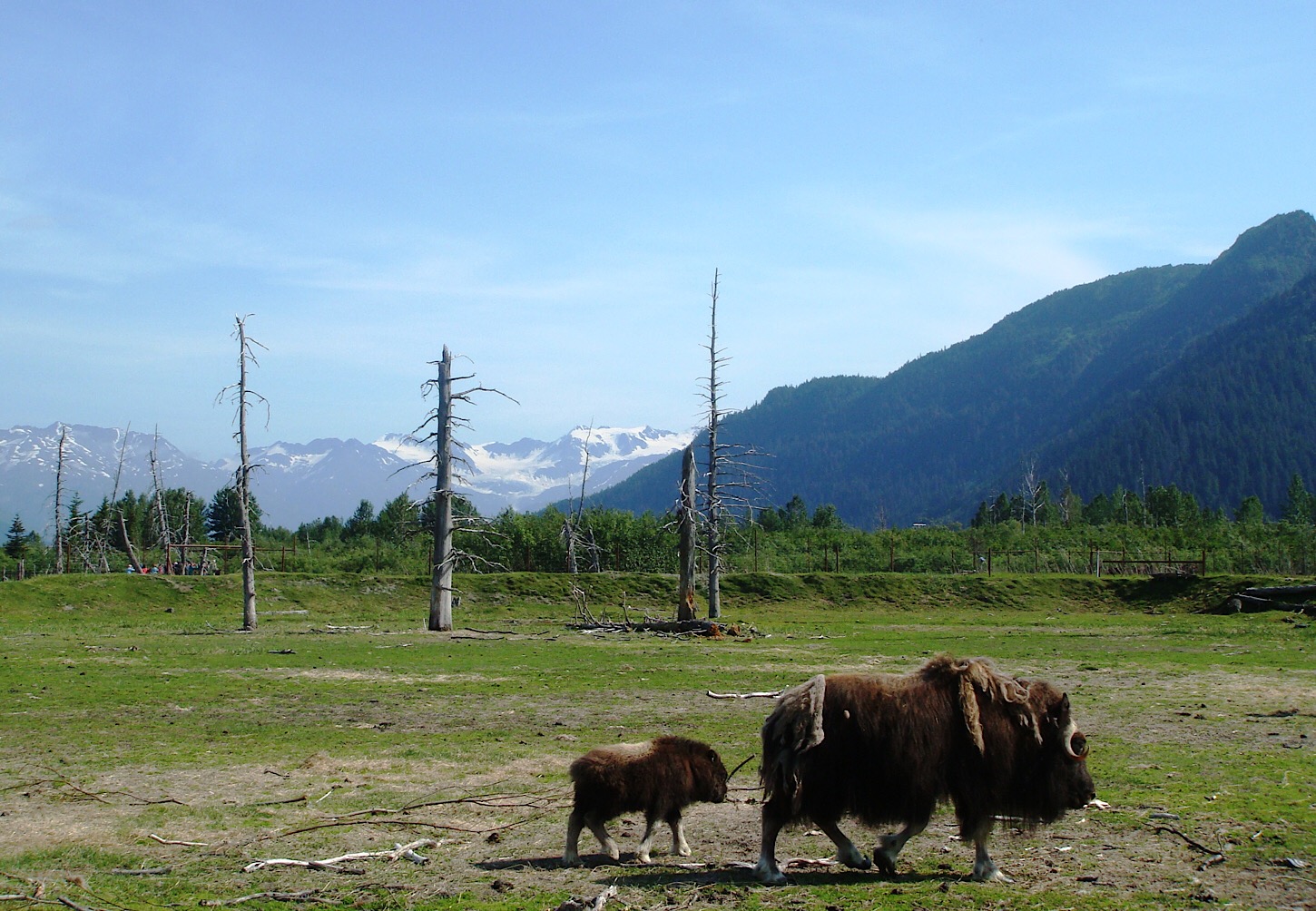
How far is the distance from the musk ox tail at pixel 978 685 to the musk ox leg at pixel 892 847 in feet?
3.12

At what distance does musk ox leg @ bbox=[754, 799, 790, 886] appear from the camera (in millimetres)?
8070

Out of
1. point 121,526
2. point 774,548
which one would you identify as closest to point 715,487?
point 774,548

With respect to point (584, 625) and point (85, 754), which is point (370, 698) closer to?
point (85, 754)

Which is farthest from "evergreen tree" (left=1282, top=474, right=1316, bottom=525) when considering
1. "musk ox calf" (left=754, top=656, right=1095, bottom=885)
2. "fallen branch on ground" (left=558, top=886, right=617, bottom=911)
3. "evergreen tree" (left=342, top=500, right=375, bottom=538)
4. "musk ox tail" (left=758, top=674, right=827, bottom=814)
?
"fallen branch on ground" (left=558, top=886, right=617, bottom=911)

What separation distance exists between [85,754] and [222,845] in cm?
569

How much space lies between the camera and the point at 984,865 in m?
8.09

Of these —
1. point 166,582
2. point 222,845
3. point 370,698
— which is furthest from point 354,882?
point 166,582

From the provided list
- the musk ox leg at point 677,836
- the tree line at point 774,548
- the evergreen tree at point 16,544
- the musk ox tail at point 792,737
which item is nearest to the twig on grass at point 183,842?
the musk ox leg at point 677,836

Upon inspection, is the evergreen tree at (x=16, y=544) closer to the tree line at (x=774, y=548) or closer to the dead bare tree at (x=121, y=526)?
the tree line at (x=774, y=548)

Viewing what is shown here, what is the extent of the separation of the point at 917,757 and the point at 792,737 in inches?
38.4

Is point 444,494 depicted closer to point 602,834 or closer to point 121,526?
point 602,834

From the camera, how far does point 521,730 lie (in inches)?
627

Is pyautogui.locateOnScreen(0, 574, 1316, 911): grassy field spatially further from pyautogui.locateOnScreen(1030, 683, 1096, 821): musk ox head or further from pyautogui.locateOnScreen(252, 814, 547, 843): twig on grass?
pyautogui.locateOnScreen(1030, 683, 1096, 821): musk ox head

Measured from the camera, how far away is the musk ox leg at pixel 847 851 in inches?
325
